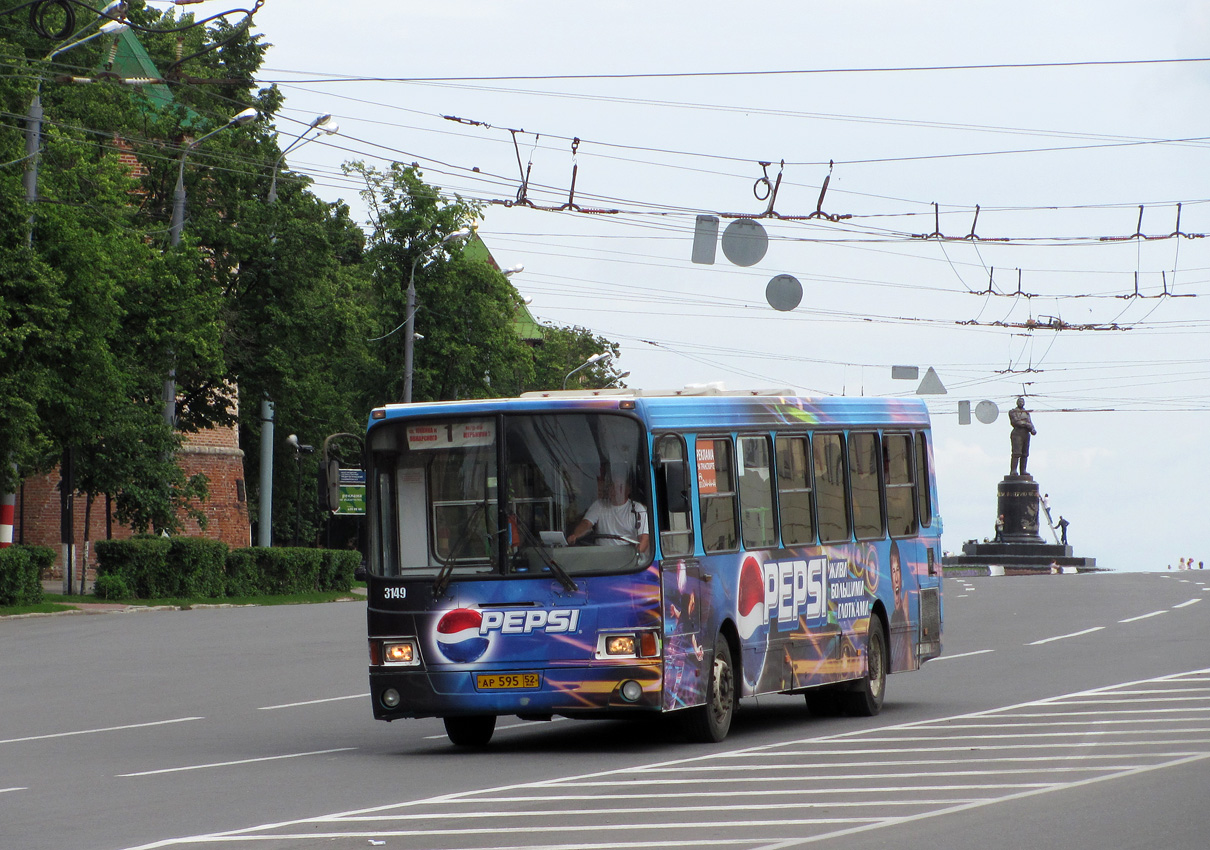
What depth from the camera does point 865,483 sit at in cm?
1712

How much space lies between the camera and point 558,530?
13680 millimetres

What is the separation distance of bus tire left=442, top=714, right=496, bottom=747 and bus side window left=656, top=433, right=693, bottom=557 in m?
2.08

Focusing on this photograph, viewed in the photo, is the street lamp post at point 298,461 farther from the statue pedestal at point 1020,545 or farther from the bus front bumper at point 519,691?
the bus front bumper at point 519,691

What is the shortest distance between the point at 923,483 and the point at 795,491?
121 inches

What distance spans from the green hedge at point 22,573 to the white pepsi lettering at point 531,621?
2446 centimetres

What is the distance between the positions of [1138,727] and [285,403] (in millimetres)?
39048

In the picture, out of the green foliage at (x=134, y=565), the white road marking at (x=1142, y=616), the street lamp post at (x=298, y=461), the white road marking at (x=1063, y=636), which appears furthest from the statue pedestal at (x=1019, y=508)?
the white road marking at (x=1063, y=636)

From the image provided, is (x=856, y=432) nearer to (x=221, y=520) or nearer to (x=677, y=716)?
(x=677, y=716)

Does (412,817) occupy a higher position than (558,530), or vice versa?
(558,530)

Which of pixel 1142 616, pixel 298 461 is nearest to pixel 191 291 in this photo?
pixel 298 461

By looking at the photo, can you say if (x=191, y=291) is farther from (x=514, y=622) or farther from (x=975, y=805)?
(x=975, y=805)

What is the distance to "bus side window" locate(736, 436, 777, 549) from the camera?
15.0 meters

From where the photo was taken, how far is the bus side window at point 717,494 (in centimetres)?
1441

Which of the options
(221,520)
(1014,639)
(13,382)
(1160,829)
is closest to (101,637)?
(13,382)
